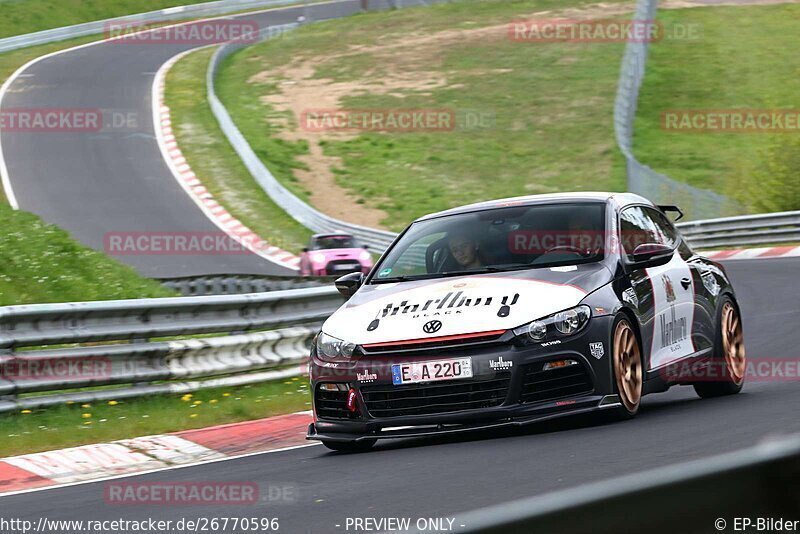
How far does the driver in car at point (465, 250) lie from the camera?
8328mm

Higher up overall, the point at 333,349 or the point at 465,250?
the point at 465,250

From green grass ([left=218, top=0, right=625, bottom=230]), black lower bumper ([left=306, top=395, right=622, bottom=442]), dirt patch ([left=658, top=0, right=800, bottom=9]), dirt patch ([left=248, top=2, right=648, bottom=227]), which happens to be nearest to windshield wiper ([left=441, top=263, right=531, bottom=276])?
black lower bumper ([left=306, top=395, right=622, bottom=442])

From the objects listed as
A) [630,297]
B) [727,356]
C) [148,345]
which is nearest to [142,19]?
[148,345]

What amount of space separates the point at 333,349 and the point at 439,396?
779mm

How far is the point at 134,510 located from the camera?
6301 mm

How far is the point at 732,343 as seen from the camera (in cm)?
941

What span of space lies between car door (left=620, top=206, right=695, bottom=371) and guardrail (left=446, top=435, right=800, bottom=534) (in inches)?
229

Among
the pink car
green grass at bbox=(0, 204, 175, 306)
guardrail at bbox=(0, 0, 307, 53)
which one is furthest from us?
guardrail at bbox=(0, 0, 307, 53)

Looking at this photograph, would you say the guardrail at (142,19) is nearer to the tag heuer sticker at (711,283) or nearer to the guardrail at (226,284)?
the guardrail at (226,284)

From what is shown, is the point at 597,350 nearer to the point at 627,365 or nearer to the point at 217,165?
the point at 627,365

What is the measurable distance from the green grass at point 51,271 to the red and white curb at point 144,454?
14.0ft

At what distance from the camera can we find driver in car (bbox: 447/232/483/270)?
8328 mm

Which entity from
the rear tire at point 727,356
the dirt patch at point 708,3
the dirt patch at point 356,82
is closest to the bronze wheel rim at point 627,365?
the rear tire at point 727,356

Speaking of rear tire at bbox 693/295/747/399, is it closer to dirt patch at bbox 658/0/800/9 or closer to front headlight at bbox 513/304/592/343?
front headlight at bbox 513/304/592/343
